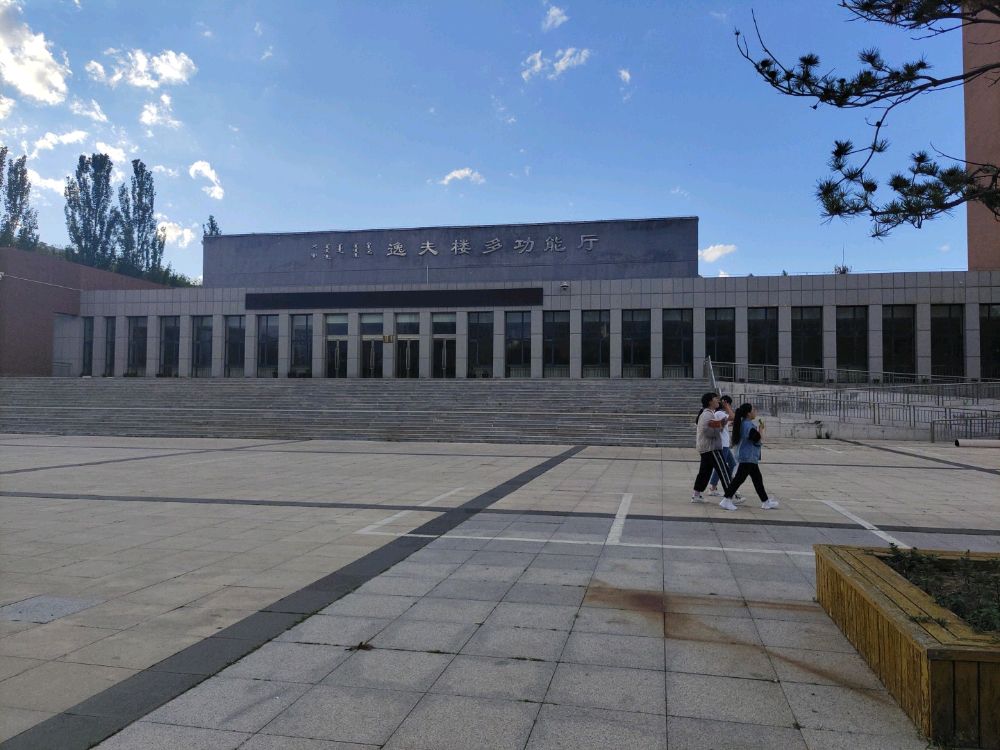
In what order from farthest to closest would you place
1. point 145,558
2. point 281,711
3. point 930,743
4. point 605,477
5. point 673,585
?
point 605,477 < point 145,558 < point 673,585 < point 281,711 < point 930,743

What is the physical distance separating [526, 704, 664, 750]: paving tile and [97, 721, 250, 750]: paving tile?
147 centimetres

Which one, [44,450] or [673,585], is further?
[44,450]

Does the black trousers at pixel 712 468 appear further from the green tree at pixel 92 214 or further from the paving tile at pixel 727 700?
the green tree at pixel 92 214

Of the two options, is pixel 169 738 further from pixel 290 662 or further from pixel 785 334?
pixel 785 334

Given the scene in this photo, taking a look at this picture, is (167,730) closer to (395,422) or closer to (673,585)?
(673,585)

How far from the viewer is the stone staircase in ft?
73.7

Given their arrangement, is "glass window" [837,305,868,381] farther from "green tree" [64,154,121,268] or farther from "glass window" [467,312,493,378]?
"green tree" [64,154,121,268]

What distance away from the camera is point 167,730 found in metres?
3.19

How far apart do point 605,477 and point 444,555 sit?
694 centimetres

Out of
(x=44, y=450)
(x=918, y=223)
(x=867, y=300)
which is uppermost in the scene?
(x=867, y=300)

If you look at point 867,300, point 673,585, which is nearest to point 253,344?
point 867,300

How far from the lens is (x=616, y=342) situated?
121ft

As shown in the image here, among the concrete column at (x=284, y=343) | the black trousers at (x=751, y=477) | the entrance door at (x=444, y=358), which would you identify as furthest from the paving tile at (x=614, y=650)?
the concrete column at (x=284, y=343)

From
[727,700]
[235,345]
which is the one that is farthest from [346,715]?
[235,345]
